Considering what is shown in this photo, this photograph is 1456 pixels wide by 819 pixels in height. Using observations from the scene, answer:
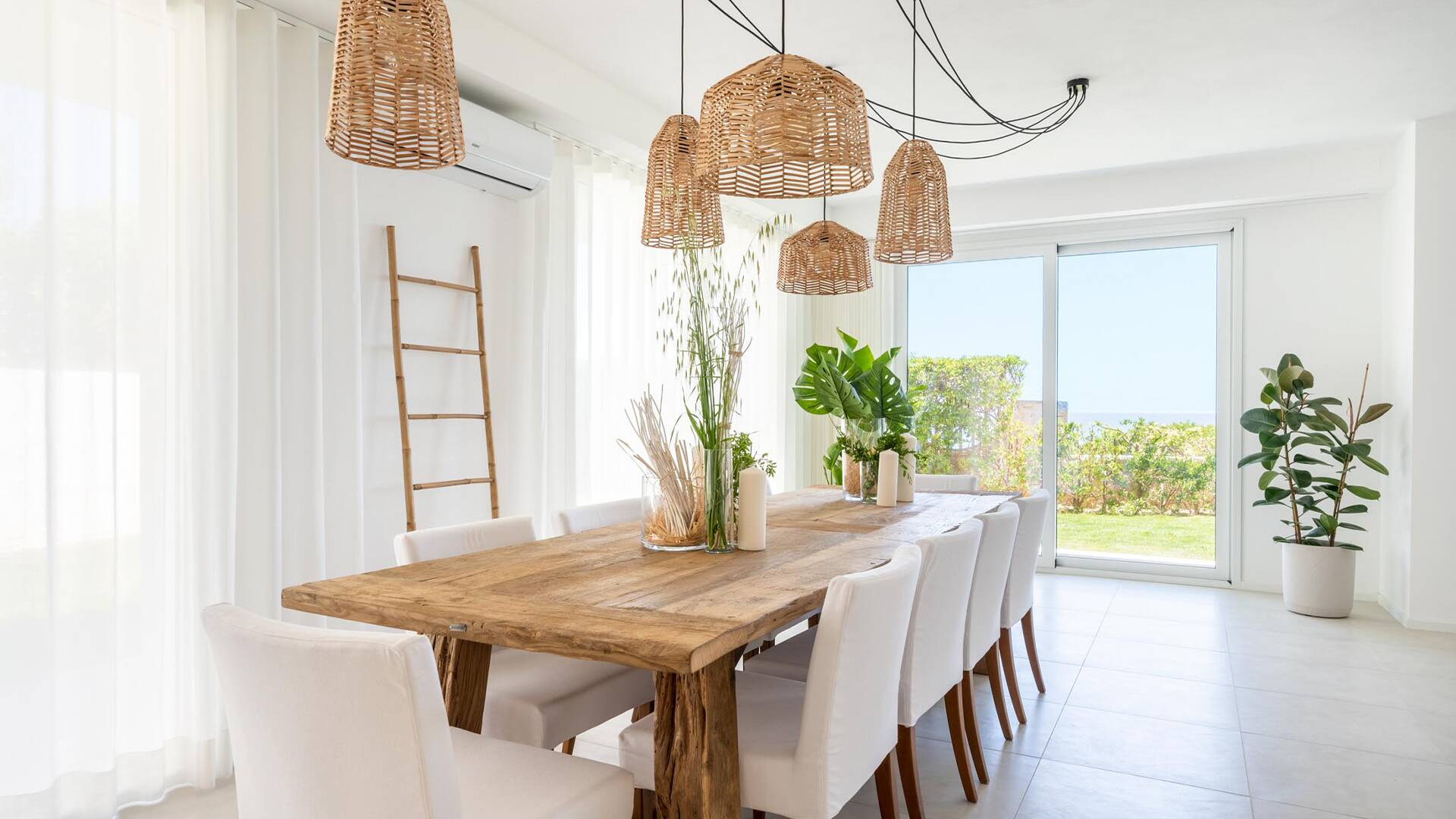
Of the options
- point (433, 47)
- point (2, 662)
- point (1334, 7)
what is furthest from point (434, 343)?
point (1334, 7)

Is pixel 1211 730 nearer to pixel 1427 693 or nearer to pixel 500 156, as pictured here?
pixel 1427 693

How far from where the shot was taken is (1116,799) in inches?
102

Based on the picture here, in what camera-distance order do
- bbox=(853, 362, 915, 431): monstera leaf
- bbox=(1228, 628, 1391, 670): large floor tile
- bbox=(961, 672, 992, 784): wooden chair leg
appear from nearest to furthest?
bbox=(961, 672, 992, 784): wooden chair leg → bbox=(853, 362, 915, 431): monstera leaf → bbox=(1228, 628, 1391, 670): large floor tile

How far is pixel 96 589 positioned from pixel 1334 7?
475 cm

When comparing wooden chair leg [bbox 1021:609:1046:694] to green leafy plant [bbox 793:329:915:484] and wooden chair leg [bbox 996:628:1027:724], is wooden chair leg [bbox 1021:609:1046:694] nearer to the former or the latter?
wooden chair leg [bbox 996:628:1027:724]

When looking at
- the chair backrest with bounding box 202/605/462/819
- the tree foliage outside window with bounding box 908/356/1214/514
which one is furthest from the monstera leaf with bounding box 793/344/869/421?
the chair backrest with bounding box 202/605/462/819

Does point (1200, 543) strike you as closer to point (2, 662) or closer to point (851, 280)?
point (851, 280)

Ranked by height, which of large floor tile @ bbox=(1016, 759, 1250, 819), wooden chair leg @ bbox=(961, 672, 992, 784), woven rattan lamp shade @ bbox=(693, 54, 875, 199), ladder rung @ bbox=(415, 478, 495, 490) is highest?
woven rattan lamp shade @ bbox=(693, 54, 875, 199)

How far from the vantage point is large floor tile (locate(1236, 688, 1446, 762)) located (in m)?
3.03

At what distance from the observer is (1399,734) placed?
3.14 metres

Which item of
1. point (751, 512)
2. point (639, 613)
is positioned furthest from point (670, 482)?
point (639, 613)

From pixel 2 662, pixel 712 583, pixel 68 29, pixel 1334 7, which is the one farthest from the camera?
pixel 1334 7

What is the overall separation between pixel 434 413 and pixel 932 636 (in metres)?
2.39

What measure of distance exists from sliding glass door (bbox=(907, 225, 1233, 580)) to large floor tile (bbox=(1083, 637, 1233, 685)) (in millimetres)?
1957
